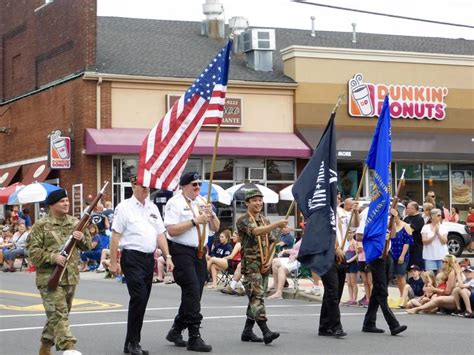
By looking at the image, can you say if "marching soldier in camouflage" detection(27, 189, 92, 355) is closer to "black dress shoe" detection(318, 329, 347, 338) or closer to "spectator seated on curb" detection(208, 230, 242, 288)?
"black dress shoe" detection(318, 329, 347, 338)

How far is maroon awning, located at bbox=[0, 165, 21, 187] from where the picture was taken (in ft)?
129

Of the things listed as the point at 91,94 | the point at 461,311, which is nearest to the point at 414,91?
the point at 91,94

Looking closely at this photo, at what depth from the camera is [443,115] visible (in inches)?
1518

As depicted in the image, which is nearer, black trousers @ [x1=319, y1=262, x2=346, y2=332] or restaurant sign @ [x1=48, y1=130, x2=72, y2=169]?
black trousers @ [x1=319, y1=262, x2=346, y2=332]

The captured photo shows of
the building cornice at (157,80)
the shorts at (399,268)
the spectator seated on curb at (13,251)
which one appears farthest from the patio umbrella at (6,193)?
the shorts at (399,268)

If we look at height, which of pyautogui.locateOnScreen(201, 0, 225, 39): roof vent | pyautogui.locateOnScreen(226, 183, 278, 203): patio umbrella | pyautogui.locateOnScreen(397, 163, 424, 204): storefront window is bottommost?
pyautogui.locateOnScreen(226, 183, 278, 203): patio umbrella

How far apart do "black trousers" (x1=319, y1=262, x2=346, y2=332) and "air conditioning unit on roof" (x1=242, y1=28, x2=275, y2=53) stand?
2559 centimetres

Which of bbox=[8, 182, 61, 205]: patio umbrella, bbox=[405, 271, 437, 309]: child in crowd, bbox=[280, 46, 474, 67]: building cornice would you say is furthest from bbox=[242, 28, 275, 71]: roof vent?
bbox=[405, 271, 437, 309]: child in crowd

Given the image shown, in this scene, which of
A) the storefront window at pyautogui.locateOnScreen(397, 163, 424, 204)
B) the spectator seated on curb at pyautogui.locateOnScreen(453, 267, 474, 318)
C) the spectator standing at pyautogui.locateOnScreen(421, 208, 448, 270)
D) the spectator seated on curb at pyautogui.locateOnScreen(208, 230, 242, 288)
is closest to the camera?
the spectator seated on curb at pyautogui.locateOnScreen(453, 267, 474, 318)

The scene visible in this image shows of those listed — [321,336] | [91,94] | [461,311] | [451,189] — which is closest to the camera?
[321,336]

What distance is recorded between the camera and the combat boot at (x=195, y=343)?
11.4 metres

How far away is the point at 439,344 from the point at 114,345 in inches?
152

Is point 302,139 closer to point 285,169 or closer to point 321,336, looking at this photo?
point 285,169

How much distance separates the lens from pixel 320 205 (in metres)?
12.7
